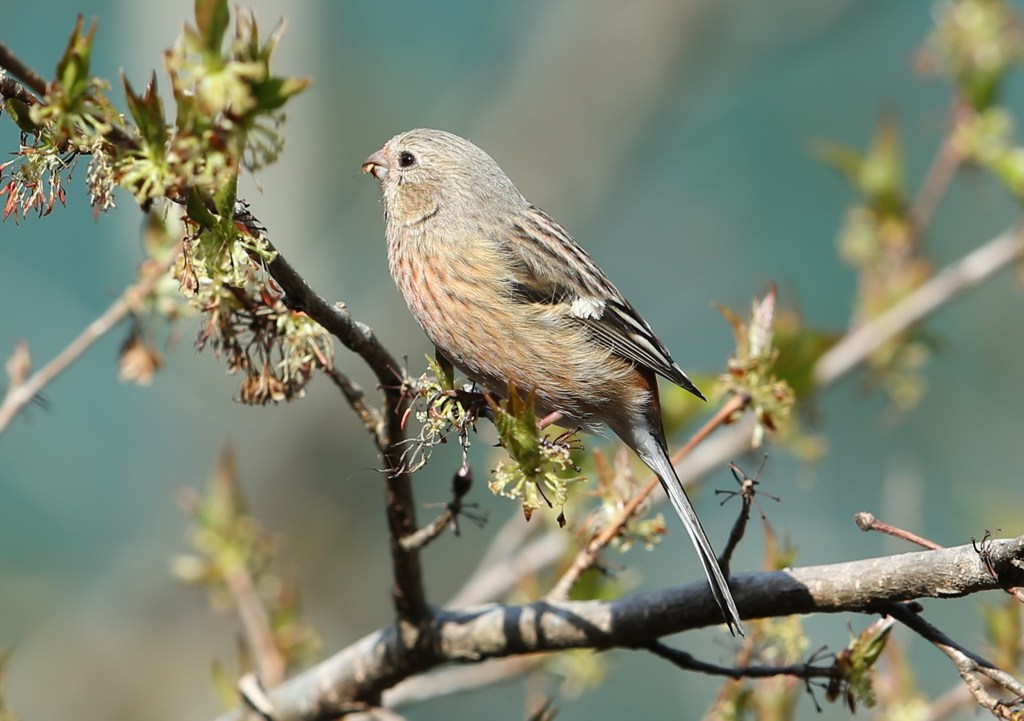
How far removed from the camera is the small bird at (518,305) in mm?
3953

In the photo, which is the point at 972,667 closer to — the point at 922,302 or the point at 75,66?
the point at 75,66

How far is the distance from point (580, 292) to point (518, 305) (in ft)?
1.12

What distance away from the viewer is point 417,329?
30.8 feet

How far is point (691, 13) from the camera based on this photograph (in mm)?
10250

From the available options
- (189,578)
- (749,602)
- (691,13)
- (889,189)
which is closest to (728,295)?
(691,13)

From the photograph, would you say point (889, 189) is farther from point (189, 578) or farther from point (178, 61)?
point (178, 61)

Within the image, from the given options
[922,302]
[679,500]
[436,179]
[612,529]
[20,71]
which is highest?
[922,302]

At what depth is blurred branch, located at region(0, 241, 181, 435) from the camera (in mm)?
3186

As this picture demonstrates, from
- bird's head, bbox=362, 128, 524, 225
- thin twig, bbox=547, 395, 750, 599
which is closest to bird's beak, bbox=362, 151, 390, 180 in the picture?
bird's head, bbox=362, 128, 524, 225

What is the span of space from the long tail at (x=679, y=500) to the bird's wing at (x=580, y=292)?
0.25m

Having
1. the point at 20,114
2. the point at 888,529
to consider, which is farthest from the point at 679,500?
the point at 20,114

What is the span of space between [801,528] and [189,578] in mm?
9915

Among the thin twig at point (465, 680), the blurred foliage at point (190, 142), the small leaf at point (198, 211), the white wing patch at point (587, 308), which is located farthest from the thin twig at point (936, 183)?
the small leaf at point (198, 211)

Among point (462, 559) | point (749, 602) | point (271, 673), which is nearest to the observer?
point (749, 602)
